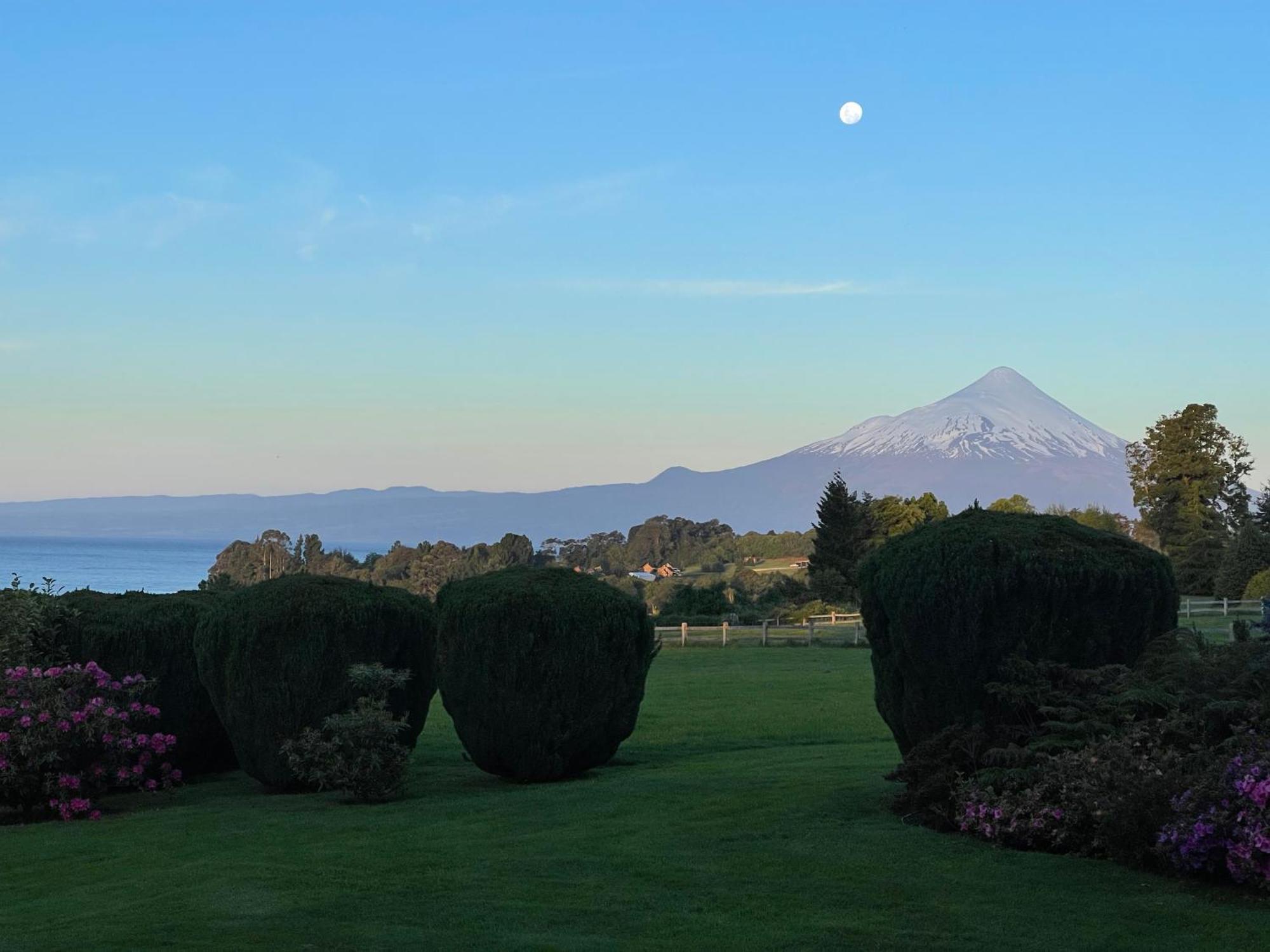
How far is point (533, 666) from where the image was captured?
14.1 meters

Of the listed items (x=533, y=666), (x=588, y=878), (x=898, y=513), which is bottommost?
(x=588, y=878)

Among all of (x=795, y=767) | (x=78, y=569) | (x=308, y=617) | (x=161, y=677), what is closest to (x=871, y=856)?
(x=795, y=767)

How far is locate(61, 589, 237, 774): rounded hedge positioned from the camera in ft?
53.1

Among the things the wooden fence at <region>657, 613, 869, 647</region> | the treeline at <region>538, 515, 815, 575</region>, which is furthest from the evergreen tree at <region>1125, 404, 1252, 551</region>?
the treeline at <region>538, 515, 815, 575</region>

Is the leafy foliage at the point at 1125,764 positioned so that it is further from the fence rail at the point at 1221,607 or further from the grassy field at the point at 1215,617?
the fence rail at the point at 1221,607

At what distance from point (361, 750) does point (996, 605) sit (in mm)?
6905

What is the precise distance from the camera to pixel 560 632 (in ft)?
46.5

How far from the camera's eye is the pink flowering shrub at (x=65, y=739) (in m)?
13.9

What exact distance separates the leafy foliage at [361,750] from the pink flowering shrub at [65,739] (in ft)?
6.91

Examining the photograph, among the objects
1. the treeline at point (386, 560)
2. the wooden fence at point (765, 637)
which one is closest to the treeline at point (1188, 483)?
the wooden fence at point (765, 637)

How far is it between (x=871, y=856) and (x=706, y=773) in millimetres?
5121

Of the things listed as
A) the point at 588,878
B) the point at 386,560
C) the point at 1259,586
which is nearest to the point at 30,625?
the point at 588,878

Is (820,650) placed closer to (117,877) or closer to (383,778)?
(383,778)

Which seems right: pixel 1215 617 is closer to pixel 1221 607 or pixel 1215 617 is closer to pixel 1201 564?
pixel 1221 607
